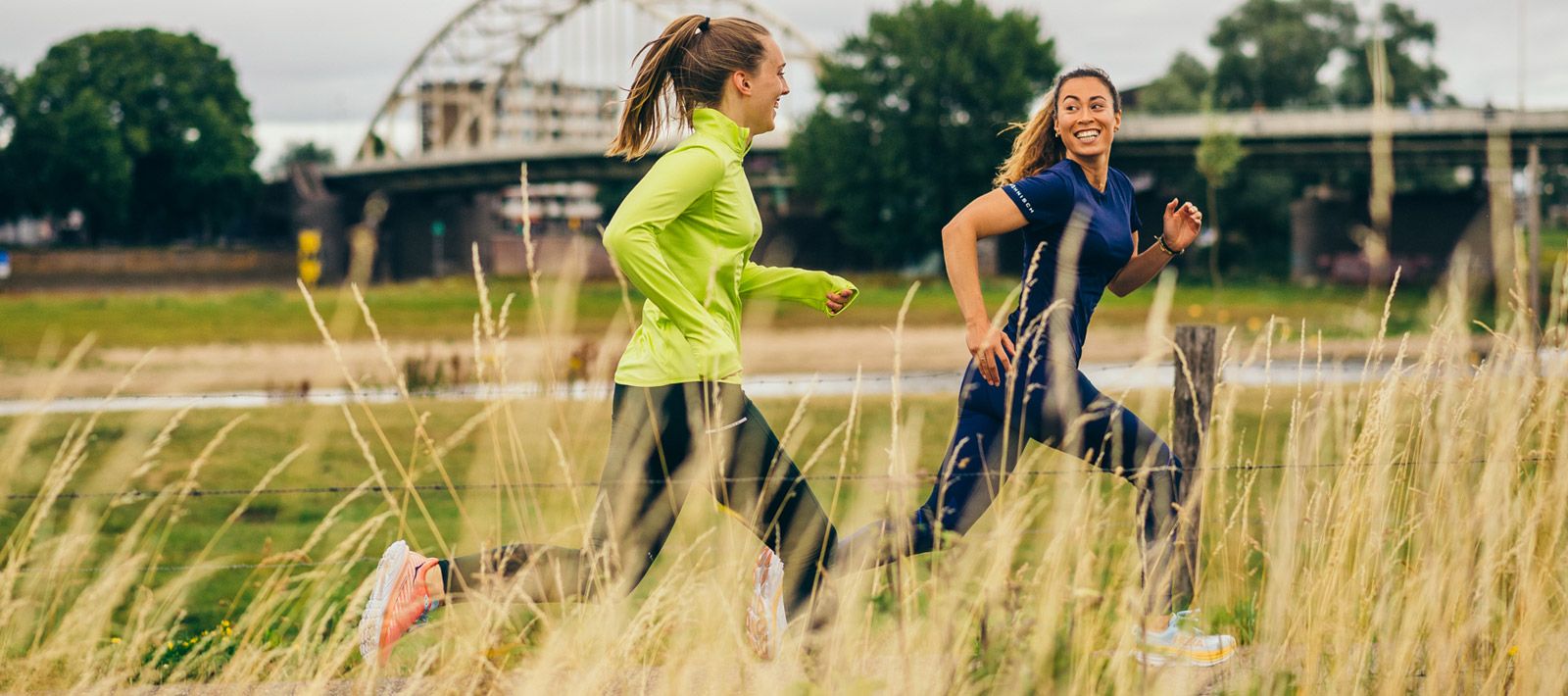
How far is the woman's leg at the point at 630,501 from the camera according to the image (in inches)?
118

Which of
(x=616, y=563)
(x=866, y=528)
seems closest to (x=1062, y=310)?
(x=866, y=528)

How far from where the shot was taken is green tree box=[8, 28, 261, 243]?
186 feet

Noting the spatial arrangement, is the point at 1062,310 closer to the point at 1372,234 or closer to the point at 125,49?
the point at 1372,234

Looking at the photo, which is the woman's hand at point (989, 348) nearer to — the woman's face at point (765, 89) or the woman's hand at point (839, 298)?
the woman's hand at point (839, 298)

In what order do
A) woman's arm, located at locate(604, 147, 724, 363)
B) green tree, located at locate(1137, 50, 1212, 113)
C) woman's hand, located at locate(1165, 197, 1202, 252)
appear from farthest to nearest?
green tree, located at locate(1137, 50, 1212, 113) < woman's hand, located at locate(1165, 197, 1202, 252) < woman's arm, located at locate(604, 147, 724, 363)

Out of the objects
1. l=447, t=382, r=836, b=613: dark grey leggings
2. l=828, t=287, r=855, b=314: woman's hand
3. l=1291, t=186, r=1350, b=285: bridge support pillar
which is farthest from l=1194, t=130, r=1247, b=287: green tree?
l=1291, t=186, r=1350, b=285: bridge support pillar

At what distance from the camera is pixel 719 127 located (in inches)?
122

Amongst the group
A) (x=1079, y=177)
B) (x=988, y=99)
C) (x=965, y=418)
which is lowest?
(x=965, y=418)

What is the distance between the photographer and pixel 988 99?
44.1 metres

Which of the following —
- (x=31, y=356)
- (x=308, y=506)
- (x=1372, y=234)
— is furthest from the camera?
(x=31, y=356)

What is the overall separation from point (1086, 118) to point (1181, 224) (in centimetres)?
44

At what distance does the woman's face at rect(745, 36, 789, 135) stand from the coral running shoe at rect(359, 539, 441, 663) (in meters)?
1.24

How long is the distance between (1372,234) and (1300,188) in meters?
60.3

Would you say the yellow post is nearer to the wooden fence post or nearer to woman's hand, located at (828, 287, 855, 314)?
the wooden fence post
